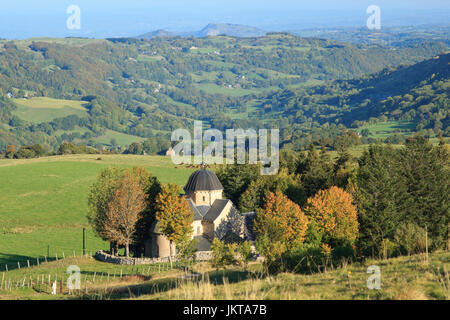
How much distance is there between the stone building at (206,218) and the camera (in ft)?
201

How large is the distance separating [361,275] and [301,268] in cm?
1269

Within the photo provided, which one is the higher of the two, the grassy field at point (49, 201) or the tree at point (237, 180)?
the tree at point (237, 180)

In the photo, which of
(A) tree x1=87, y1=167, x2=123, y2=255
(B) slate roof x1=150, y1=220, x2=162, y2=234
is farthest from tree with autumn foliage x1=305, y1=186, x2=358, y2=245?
(A) tree x1=87, y1=167, x2=123, y2=255

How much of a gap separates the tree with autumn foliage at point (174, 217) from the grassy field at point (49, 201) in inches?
640

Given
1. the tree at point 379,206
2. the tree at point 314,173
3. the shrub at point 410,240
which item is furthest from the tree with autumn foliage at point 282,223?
the tree at point 314,173

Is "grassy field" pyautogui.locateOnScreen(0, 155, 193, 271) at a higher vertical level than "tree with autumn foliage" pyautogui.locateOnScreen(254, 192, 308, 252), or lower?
lower

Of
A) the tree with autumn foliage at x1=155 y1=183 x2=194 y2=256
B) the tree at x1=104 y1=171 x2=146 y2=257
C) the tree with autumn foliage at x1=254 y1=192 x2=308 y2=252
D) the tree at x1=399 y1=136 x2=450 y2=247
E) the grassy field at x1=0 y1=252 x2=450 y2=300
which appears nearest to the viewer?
the grassy field at x1=0 y1=252 x2=450 y2=300

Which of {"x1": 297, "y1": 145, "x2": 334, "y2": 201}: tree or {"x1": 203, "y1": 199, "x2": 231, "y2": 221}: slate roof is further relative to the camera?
{"x1": 297, "y1": 145, "x2": 334, "y2": 201}: tree

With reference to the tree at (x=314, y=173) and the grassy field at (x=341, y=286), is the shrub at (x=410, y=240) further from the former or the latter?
the tree at (x=314, y=173)

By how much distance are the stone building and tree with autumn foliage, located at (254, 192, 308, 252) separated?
5591mm

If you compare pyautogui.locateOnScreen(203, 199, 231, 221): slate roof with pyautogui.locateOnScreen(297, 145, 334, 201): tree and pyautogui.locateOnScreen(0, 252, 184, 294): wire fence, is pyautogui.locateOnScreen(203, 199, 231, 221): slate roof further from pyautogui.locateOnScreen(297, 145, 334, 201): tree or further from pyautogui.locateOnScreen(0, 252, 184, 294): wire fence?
pyautogui.locateOnScreen(297, 145, 334, 201): tree

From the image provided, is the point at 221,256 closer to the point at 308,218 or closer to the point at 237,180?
the point at 308,218

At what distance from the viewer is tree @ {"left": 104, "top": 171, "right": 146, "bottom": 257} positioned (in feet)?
198
